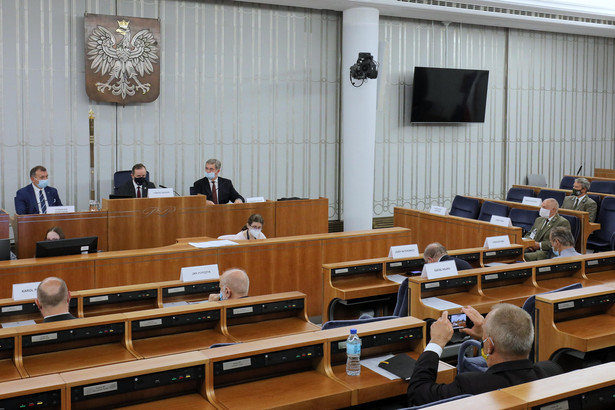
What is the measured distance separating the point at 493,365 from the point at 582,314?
2.12 m

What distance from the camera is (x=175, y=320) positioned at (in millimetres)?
4348

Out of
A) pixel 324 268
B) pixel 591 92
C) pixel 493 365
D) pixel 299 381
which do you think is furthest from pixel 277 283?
pixel 591 92

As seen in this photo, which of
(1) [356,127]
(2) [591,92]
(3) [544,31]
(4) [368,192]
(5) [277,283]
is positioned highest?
(3) [544,31]

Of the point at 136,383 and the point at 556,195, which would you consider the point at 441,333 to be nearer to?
the point at 136,383

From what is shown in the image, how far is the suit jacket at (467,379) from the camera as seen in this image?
301cm

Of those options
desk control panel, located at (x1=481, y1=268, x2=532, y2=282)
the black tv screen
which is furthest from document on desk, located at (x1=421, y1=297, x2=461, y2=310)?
the black tv screen

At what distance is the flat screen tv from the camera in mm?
5859

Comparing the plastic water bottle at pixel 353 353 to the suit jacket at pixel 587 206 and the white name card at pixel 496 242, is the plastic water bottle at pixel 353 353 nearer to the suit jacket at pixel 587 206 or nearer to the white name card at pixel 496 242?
the white name card at pixel 496 242

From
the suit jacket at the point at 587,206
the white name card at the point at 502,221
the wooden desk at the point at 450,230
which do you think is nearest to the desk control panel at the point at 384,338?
the wooden desk at the point at 450,230

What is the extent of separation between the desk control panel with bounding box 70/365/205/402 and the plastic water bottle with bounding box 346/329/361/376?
77 centimetres

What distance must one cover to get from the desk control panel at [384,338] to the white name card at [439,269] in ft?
4.96

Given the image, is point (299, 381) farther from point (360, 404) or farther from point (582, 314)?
point (582, 314)

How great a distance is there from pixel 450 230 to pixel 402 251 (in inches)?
96.7

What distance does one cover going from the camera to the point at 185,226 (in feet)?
26.3
